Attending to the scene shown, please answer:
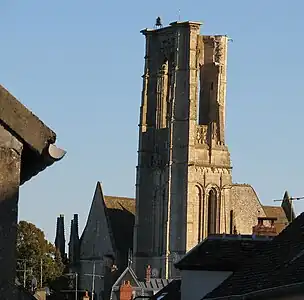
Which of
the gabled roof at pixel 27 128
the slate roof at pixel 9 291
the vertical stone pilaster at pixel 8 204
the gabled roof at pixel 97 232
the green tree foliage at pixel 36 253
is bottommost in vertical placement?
the slate roof at pixel 9 291

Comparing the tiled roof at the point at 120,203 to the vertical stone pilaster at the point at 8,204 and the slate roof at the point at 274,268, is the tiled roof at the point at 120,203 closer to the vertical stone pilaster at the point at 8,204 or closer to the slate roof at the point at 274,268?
the slate roof at the point at 274,268

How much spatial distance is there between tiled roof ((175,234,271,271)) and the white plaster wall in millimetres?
118

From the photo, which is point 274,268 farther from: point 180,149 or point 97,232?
point 97,232

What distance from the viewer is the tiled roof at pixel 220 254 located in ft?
81.4

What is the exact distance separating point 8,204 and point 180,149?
334 feet

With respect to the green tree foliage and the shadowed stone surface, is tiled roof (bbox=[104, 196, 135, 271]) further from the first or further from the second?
the shadowed stone surface

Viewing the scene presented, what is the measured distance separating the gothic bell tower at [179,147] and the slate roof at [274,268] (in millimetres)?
85843

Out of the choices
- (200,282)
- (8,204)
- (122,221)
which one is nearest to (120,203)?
(122,221)

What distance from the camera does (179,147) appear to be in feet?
357

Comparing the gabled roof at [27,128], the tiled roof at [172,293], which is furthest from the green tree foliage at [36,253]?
the gabled roof at [27,128]

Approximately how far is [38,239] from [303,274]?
82.4 metres

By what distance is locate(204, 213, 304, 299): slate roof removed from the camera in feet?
52.5

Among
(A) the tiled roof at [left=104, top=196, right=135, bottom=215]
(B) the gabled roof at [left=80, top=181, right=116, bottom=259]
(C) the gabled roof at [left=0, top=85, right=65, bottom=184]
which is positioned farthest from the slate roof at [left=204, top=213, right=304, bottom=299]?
(A) the tiled roof at [left=104, top=196, right=135, bottom=215]

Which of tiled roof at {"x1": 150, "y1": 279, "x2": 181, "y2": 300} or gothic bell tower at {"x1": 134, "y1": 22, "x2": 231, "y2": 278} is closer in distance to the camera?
tiled roof at {"x1": 150, "y1": 279, "x2": 181, "y2": 300}
